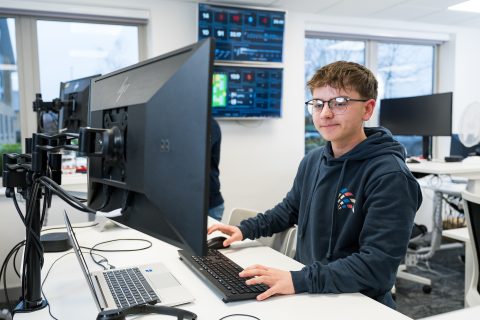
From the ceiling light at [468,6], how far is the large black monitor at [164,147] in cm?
408

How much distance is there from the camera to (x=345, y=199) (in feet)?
4.41

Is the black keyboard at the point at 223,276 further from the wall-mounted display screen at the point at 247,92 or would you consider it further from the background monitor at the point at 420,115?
the background monitor at the point at 420,115

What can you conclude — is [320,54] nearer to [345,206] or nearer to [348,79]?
[348,79]

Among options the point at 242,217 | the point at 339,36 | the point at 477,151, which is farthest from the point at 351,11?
the point at 242,217

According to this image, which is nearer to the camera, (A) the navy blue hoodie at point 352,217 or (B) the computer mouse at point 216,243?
(A) the navy blue hoodie at point 352,217

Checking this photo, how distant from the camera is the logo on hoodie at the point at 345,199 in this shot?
1329 millimetres

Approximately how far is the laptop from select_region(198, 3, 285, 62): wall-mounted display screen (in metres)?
2.67

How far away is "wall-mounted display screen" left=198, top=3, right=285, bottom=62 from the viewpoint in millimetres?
3598

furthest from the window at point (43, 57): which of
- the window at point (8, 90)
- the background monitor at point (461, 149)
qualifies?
the background monitor at point (461, 149)

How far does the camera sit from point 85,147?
2.62 feet

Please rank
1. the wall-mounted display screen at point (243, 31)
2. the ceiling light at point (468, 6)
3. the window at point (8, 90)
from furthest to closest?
1. the ceiling light at point (468, 6)
2. the wall-mounted display screen at point (243, 31)
3. the window at point (8, 90)

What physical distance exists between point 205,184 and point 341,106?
799 millimetres

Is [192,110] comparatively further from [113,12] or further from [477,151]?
[477,151]

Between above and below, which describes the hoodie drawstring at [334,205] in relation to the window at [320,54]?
below
